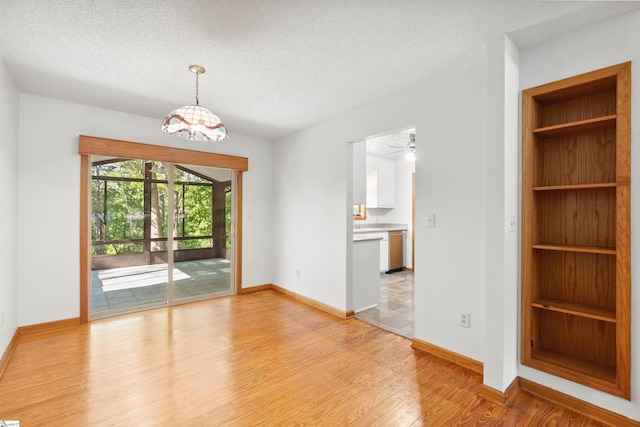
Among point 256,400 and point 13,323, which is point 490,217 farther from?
point 13,323

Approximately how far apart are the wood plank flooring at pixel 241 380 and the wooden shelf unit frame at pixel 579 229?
438 millimetres

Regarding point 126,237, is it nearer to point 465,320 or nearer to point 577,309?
point 465,320

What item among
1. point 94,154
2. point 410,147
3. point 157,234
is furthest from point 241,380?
point 410,147

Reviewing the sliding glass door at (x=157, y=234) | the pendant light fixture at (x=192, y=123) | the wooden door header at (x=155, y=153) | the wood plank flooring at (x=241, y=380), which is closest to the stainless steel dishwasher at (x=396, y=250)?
the wood plank flooring at (x=241, y=380)

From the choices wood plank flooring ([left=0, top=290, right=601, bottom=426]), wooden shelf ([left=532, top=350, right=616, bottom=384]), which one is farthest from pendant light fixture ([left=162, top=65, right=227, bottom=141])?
wooden shelf ([left=532, top=350, right=616, bottom=384])

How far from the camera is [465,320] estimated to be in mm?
2543

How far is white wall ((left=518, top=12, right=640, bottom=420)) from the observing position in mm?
1751

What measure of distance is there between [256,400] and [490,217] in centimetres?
204

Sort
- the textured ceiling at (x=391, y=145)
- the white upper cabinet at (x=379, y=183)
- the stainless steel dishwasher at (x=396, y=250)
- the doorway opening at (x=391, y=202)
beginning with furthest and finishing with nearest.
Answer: the white upper cabinet at (x=379, y=183) < the stainless steel dishwasher at (x=396, y=250) < the doorway opening at (x=391, y=202) < the textured ceiling at (x=391, y=145)

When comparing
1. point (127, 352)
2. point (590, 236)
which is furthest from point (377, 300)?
point (127, 352)

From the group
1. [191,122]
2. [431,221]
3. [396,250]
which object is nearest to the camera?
[191,122]

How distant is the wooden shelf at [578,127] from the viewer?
1877 mm

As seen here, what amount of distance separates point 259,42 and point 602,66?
223 centimetres

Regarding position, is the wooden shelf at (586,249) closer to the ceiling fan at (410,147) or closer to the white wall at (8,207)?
the ceiling fan at (410,147)
